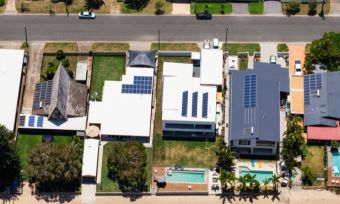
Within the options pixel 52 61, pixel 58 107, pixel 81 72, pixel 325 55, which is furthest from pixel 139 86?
pixel 325 55

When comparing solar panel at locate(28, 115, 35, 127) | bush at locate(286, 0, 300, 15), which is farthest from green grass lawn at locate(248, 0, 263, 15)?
solar panel at locate(28, 115, 35, 127)

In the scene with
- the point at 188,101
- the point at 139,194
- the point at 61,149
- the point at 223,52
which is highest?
the point at 223,52

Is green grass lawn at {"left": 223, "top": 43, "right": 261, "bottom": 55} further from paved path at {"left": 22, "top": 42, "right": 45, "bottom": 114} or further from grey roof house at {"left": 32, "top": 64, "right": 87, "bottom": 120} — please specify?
paved path at {"left": 22, "top": 42, "right": 45, "bottom": 114}

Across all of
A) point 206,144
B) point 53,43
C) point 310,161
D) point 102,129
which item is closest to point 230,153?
point 206,144

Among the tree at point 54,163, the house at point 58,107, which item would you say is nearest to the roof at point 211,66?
the house at point 58,107

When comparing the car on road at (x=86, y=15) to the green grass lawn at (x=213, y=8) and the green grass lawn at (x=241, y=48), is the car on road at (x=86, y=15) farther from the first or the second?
the green grass lawn at (x=241, y=48)

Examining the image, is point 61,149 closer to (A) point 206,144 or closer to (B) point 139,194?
(B) point 139,194
